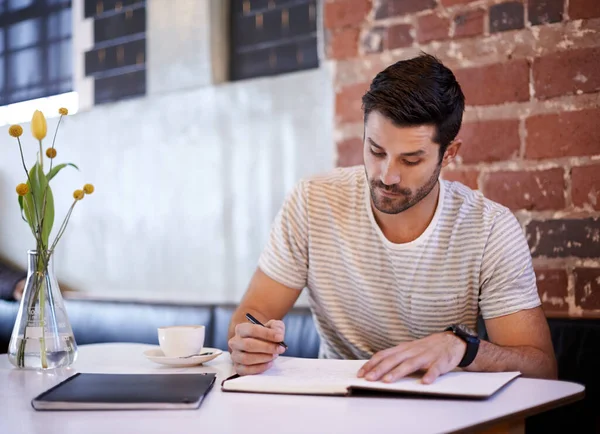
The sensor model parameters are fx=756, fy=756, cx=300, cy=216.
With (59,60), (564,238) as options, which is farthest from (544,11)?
(59,60)

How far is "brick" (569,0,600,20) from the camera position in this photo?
1686mm

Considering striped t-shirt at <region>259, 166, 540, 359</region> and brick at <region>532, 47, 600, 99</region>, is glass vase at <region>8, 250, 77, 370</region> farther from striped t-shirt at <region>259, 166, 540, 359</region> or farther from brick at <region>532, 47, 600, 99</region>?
brick at <region>532, 47, 600, 99</region>

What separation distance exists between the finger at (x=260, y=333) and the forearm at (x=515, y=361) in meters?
0.32

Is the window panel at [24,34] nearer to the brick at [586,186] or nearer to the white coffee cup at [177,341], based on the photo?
the white coffee cup at [177,341]

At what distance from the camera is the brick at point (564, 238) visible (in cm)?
170

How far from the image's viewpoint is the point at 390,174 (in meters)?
1.52

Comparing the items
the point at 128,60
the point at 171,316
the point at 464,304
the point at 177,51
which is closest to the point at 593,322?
the point at 464,304

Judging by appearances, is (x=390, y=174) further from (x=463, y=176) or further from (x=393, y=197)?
(x=463, y=176)

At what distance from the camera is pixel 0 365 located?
1.42 m

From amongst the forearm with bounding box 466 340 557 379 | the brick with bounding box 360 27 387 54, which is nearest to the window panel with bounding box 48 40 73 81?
the brick with bounding box 360 27 387 54

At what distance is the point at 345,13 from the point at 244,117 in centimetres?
51

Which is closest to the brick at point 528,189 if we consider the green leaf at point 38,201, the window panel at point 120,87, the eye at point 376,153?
the eye at point 376,153

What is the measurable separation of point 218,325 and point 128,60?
3.79 ft

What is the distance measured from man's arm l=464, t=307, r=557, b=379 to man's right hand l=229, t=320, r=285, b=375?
A: 0.32 meters
